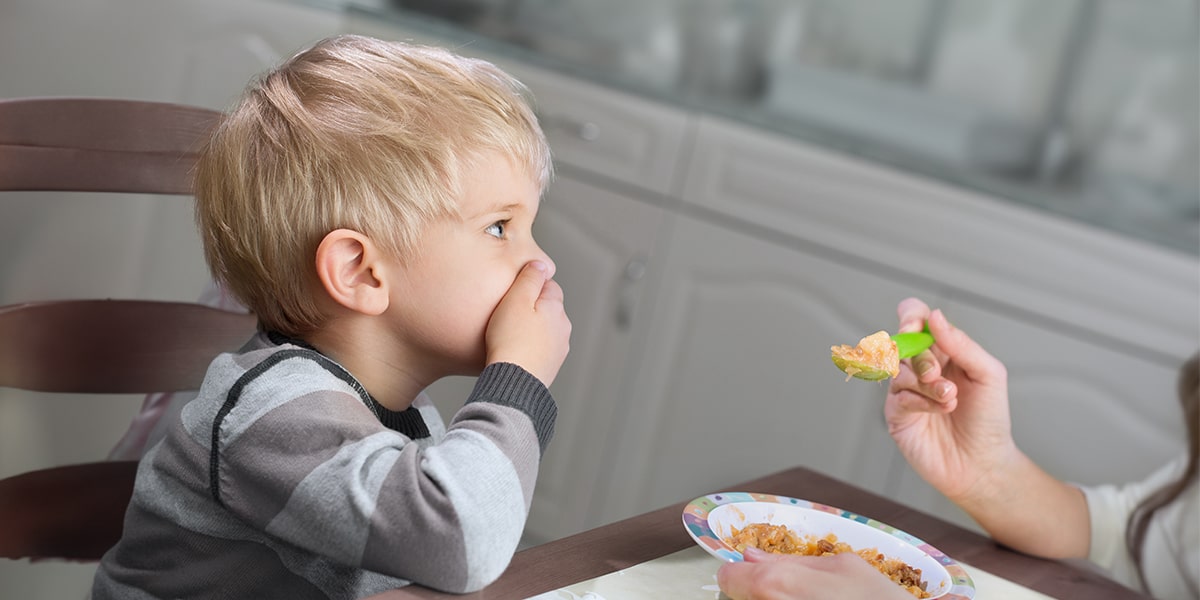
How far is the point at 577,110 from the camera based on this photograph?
2260 millimetres

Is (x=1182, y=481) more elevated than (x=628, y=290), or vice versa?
(x=1182, y=481)

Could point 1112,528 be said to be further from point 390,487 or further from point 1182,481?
point 390,487

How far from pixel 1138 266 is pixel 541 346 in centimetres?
134

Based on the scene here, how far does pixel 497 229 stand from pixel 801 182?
1.26 m

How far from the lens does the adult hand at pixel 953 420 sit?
1.03 metres

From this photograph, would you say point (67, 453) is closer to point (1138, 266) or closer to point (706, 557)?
point (706, 557)

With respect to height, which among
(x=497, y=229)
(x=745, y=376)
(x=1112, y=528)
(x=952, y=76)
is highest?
(x=952, y=76)

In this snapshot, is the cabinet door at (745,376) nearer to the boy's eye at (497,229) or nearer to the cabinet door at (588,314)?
the cabinet door at (588,314)

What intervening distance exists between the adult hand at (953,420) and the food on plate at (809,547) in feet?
0.69

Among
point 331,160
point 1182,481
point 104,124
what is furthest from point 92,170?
point 1182,481

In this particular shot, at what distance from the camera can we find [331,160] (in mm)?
862

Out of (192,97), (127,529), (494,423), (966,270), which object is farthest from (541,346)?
(192,97)

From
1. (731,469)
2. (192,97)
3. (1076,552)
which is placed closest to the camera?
(1076,552)

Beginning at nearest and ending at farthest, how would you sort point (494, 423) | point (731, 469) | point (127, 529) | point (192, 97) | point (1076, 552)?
point (494, 423) → point (127, 529) → point (1076, 552) → point (731, 469) → point (192, 97)
